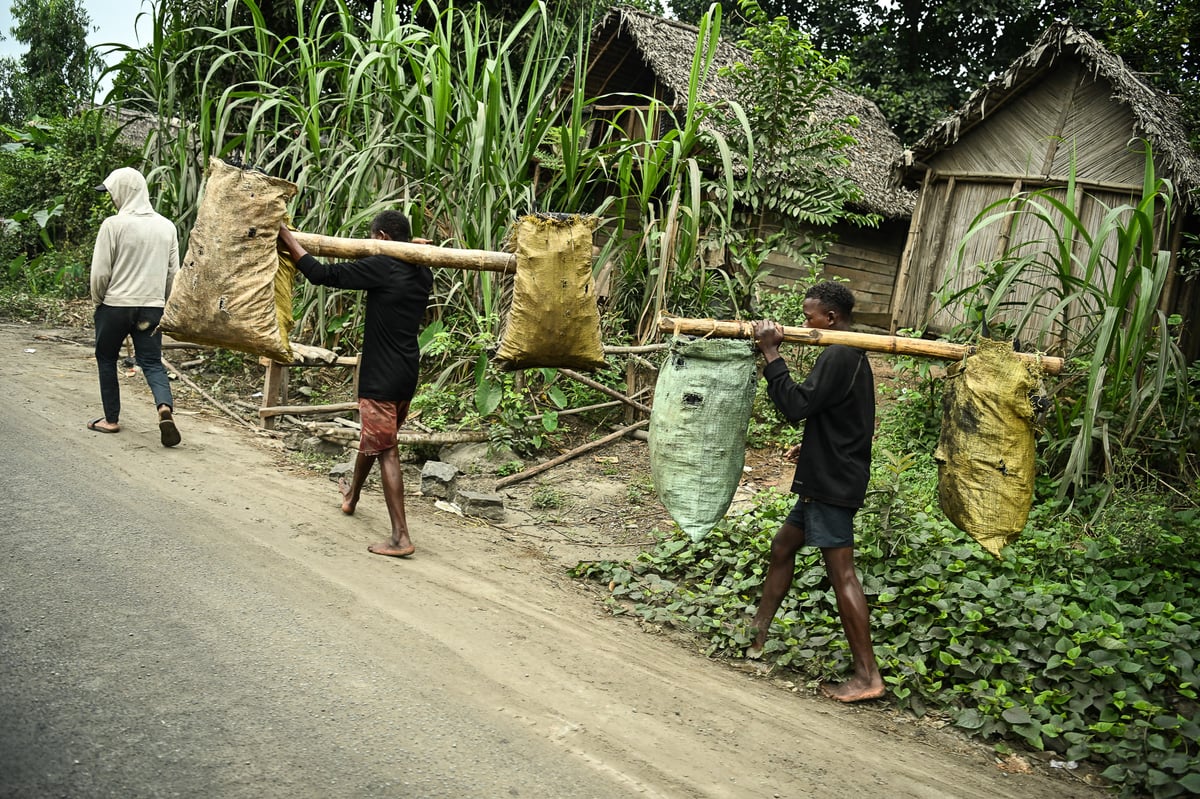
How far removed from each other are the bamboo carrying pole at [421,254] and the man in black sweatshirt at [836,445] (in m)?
1.17

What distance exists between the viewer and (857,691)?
3.31 metres

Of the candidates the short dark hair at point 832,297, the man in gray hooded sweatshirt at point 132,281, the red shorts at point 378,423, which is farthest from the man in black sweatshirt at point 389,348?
the man in gray hooded sweatshirt at point 132,281

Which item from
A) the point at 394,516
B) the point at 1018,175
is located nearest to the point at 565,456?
the point at 394,516

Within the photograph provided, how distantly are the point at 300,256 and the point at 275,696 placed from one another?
68.4 inches

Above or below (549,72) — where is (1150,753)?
below

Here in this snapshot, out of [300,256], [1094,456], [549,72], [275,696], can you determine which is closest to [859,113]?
[549,72]

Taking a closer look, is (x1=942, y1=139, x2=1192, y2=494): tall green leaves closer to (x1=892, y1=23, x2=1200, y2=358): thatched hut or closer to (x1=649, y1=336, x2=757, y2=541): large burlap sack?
(x1=649, y1=336, x2=757, y2=541): large burlap sack

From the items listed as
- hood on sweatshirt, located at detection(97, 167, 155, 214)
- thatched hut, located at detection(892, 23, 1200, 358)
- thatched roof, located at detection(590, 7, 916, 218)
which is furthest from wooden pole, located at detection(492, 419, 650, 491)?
thatched roof, located at detection(590, 7, 916, 218)

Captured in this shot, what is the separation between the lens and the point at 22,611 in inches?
116

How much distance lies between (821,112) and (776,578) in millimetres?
9647

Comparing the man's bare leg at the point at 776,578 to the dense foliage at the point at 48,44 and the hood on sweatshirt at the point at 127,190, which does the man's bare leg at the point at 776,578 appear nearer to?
the hood on sweatshirt at the point at 127,190

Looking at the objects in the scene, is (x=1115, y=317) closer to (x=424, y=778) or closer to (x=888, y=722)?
(x=888, y=722)

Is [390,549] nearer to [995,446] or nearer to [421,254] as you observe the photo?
[421,254]

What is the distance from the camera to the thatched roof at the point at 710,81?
9781 millimetres
